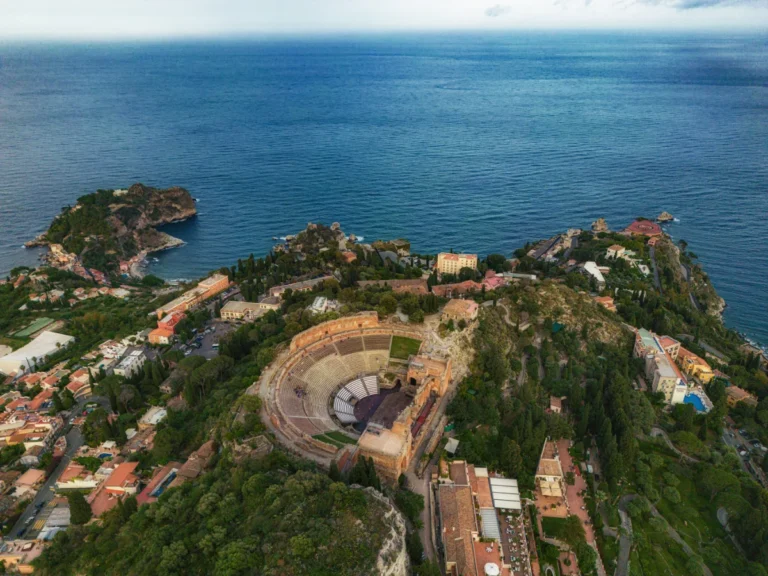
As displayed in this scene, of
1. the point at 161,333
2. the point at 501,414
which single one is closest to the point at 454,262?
the point at 501,414

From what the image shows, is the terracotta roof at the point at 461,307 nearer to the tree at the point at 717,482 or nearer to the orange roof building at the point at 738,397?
the tree at the point at 717,482

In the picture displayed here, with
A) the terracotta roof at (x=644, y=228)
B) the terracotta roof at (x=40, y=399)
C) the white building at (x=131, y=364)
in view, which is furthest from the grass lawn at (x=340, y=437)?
the terracotta roof at (x=644, y=228)

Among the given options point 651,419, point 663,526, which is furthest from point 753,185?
point 663,526

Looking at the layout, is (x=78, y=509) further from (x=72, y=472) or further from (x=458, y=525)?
(x=458, y=525)

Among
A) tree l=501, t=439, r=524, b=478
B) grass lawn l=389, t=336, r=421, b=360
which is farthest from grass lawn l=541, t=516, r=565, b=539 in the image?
grass lawn l=389, t=336, r=421, b=360

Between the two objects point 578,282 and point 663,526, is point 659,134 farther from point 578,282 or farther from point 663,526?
point 663,526

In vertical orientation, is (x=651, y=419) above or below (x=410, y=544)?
below
